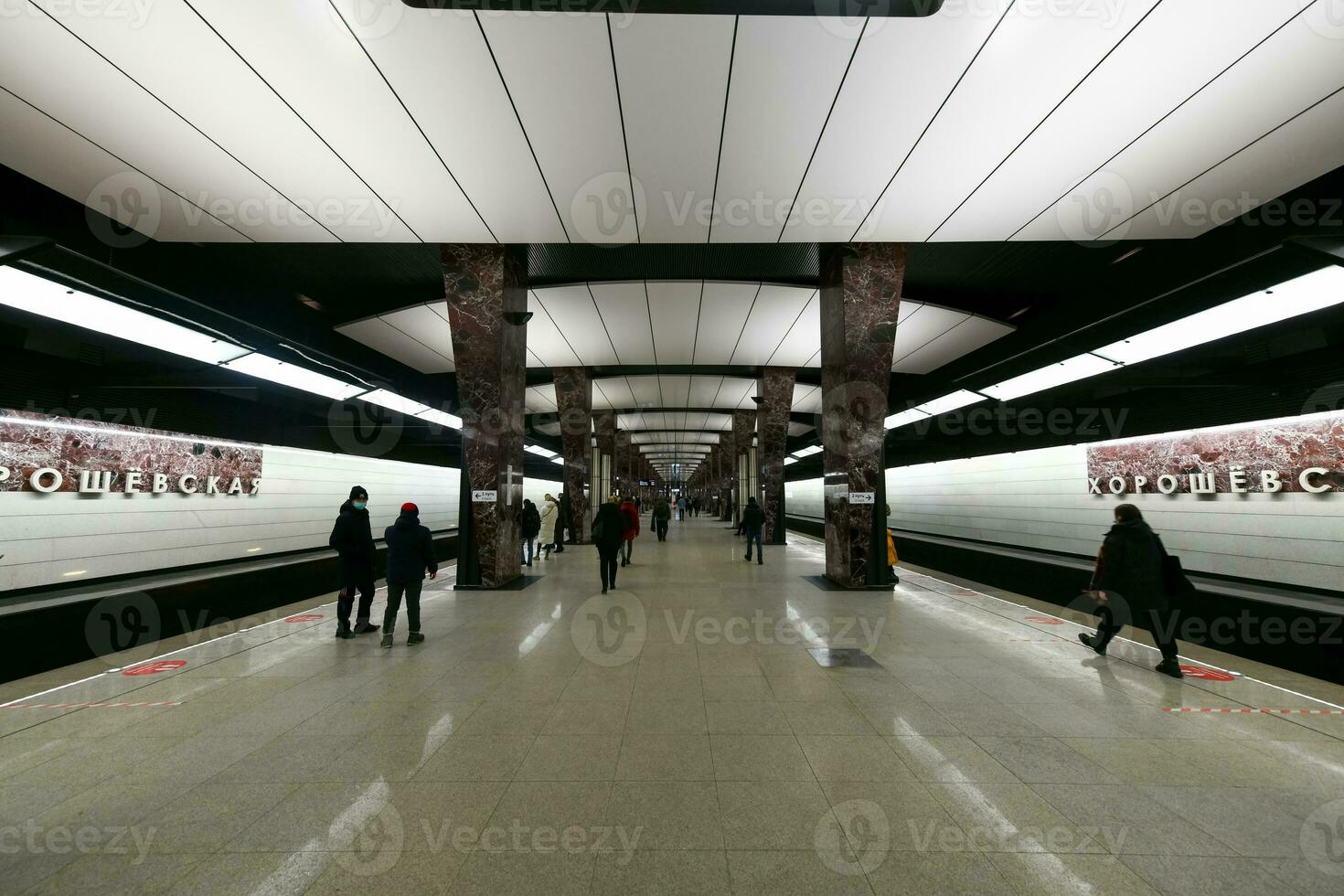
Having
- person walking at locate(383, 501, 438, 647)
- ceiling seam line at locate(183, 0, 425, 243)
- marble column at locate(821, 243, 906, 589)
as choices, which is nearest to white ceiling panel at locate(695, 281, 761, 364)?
marble column at locate(821, 243, 906, 589)

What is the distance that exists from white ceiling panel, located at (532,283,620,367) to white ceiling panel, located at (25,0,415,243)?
3.57m

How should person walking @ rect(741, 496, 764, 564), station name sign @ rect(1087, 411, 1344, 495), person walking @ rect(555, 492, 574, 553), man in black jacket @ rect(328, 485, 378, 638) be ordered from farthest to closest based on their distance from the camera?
1. person walking @ rect(555, 492, 574, 553)
2. person walking @ rect(741, 496, 764, 564)
3. man in black jacket @ rect(328, 485, 378, 638)
4. station name sign @ rect(1087, 411, 1344, 495)

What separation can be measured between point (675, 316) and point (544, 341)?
3.71 meters

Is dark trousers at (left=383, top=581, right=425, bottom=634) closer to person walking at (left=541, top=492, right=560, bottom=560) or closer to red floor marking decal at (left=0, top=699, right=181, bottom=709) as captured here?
red floor marking decal at (left=0, top=699, right=181, bottom=709)

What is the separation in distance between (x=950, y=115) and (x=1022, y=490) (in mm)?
8310

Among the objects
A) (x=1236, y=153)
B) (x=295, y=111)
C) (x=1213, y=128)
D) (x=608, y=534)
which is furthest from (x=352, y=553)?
(x=1236, y=153)

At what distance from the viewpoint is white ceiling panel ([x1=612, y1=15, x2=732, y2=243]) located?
4320 mm

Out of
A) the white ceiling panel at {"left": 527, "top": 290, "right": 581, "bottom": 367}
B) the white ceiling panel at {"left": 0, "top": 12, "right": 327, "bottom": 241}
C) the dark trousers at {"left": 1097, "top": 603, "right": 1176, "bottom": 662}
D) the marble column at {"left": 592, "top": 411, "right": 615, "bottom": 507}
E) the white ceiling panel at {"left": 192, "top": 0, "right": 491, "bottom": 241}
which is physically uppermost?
the white ceiling panel at {"left": 527, "top": 290, "right": 581, "bottom": 367}

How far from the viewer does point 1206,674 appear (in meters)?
4.84

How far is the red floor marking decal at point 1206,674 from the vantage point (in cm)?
473

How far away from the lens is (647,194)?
6547mm

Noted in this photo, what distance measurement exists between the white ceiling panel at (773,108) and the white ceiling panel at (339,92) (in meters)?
3.31

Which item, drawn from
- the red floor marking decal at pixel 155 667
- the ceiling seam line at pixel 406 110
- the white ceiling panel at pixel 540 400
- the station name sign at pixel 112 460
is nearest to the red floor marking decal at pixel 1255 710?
the ceiling seam line at pixel 406 110

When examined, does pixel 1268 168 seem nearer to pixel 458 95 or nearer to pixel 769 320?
pixel 769 320
